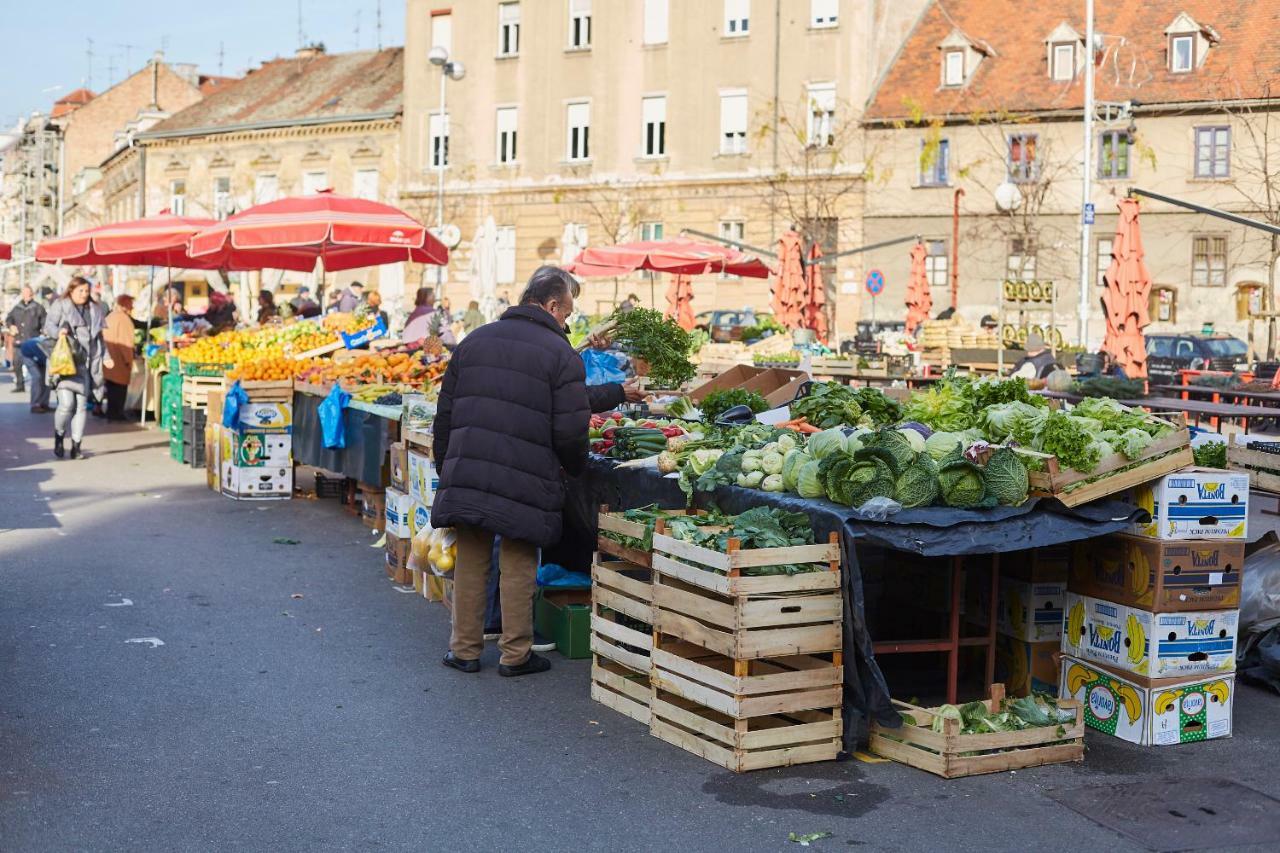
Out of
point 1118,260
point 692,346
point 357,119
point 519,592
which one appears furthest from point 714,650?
point 357,119

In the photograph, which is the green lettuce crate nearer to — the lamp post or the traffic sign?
the lamp post

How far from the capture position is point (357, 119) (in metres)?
53.9

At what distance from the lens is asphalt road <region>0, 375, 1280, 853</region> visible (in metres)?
5.25

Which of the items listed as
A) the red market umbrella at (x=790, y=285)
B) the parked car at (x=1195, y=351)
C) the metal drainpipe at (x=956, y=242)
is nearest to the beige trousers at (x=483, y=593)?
the red market umbrella at (x=790, y=285)

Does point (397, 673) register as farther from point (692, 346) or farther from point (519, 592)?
point (692, 346)

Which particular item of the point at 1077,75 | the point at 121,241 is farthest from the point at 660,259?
the point at 1077,75

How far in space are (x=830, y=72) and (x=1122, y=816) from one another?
4119 cm

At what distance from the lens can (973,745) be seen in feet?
19.6

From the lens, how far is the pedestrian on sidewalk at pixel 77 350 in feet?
53.5

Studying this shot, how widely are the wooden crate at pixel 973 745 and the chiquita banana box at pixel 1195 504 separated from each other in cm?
92

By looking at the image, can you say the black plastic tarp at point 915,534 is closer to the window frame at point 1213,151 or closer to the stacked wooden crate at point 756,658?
the stacked wooden crate at point 756,658

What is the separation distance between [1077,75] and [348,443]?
35.5 metres

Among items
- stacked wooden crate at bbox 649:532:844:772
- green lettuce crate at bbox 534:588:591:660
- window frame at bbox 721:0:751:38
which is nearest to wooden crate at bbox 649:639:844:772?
stacked wooden crate at bbox 649:532:844:772

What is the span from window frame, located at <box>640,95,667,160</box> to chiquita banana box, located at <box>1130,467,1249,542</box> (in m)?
41.4
